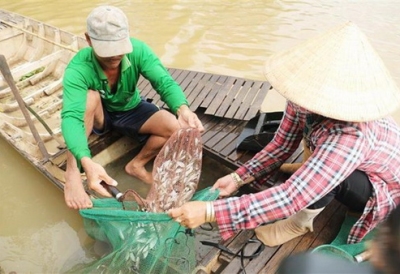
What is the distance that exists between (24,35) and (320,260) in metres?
5.88

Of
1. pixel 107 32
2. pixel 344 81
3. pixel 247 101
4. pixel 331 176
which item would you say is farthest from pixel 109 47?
pixel 247 101

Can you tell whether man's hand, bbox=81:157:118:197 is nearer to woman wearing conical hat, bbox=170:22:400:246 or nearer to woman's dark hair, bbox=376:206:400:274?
woman wearing conical hat, bbox=170:22:400:246

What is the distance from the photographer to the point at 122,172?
3635 millimetres

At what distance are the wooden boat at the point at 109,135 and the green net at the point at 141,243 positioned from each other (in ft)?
0.60

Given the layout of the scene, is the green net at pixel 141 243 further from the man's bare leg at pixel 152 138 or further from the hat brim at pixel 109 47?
the hat brim at pixel 109 47

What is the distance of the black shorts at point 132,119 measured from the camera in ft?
10.9

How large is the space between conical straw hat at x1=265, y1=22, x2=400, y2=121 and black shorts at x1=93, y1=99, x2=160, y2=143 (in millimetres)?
1708

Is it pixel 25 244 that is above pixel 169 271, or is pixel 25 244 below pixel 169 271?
below

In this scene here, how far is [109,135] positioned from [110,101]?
54 centimetres

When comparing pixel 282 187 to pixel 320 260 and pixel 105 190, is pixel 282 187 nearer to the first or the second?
pixel 320 260

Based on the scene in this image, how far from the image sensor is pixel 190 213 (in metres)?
1.88

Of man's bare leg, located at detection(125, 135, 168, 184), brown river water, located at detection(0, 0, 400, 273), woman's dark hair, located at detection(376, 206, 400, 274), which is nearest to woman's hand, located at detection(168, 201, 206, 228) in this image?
woman's dark hair, located at detection(376, 206, 400, 274)

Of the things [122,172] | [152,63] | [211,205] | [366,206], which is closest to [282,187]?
[211,205]

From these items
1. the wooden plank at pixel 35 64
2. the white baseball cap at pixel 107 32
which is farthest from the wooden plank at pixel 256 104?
the wooden plank at pixel 35 64
